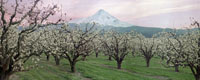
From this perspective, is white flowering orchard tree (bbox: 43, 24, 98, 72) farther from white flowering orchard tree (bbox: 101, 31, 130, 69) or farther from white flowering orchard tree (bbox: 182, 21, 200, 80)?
white flowering orchard tree (bbox: 182, 21, 200, 80)

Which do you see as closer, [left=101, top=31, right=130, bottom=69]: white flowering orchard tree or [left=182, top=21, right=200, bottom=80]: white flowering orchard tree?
[left=182, top=21, right=200, bottom=80]: white flowering orchard tree

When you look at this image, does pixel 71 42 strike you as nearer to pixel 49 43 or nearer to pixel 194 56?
pixel 49 43

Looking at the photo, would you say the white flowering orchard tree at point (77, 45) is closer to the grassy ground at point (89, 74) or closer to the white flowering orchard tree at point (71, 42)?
the white flowering orchard tree at point (71, 42)

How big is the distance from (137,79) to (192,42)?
11.5 meters

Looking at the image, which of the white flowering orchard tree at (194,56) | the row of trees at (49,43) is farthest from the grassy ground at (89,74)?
the white flowering orchard tree at (194,56)

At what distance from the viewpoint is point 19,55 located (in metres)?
14.5

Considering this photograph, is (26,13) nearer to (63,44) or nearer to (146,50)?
(63,44)

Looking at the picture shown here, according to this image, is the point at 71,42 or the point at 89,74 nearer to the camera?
the point at 71,42

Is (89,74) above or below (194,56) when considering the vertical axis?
below

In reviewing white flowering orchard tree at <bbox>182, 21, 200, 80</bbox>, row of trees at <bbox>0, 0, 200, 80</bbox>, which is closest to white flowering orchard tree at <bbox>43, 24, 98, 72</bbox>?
row of trees at <bbox>0, 0, 200, 80</bbox>

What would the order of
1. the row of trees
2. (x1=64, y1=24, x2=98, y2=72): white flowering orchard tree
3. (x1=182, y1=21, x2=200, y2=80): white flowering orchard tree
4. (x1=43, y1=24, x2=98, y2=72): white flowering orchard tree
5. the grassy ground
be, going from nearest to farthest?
the row of trees → (x1=182, y1=21, x2=200, y2=80): white flowering orchard tree → the grassy ground → (x1=43, y1=24, x2=98, y2=72): white flowering orchard tree → (x1=64, y1=24, x2=98, y2=72): white flowering orchard tree

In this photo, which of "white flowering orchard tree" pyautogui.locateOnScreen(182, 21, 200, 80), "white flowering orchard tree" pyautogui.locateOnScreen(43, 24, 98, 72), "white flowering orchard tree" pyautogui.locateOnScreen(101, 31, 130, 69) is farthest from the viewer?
"white flowering orchard tree" pyautogui.locateOnScreen(101, 31, 130, 69)

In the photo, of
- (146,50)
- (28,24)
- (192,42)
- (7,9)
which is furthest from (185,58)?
(146,50)

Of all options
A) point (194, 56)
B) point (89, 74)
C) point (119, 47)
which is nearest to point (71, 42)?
point (89, 74)
